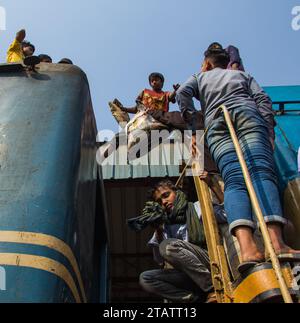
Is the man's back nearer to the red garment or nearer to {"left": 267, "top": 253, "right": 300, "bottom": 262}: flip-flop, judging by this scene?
{"left": 267, "top": 253, "right": 300, "bottom": 262}: flip-flop

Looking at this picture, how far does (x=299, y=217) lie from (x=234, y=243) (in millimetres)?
472

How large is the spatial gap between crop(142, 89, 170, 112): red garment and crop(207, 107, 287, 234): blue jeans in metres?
4.06

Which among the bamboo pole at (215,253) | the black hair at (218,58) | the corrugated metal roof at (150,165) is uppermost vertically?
the corrugated metal roof at (150,165)

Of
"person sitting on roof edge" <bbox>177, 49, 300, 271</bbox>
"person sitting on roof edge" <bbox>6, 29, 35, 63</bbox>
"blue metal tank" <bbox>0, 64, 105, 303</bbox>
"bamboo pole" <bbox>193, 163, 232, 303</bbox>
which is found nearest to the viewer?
"blue metal tank" <bbox>0, 64, 105, 303</bbox>

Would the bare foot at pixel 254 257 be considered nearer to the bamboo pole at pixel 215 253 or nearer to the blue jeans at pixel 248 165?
the blue jeans at pixel 248 165

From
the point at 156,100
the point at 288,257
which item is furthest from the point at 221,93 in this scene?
the point at 156,100

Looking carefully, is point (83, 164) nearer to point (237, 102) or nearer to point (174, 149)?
point (237, 102)

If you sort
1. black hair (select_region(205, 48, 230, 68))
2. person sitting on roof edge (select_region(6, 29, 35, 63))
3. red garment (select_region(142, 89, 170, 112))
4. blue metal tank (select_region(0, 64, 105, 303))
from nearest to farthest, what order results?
blue metal tank (select_region(0, 64, 105, 303)) < black hair (select_region(205, 48, 230, 68)) < person sitting on roof edge (select_region(6, 29, 35, 63)) < red garment (select_region(142, 89, 170, 112))

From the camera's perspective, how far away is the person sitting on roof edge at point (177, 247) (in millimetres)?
3193

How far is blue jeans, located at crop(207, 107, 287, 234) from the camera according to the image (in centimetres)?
249

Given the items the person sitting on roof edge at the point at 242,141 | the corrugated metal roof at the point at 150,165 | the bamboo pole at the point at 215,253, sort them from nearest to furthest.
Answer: the person sitting on roof edge at the point at 242,141
the bamboo pole at the point at 215,253
the corrugated metal roof at the point at 150,165

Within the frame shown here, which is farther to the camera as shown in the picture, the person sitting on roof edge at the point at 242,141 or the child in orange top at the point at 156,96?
the child in orange top at the point at 156,96

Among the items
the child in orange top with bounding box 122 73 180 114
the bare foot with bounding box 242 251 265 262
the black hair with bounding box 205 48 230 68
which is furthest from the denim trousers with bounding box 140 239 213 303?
the child in orange top with bounding box 122 73 180 114

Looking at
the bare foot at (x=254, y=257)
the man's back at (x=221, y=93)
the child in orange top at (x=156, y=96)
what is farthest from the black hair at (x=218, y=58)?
the child in orange top at (x=156, y=96)
